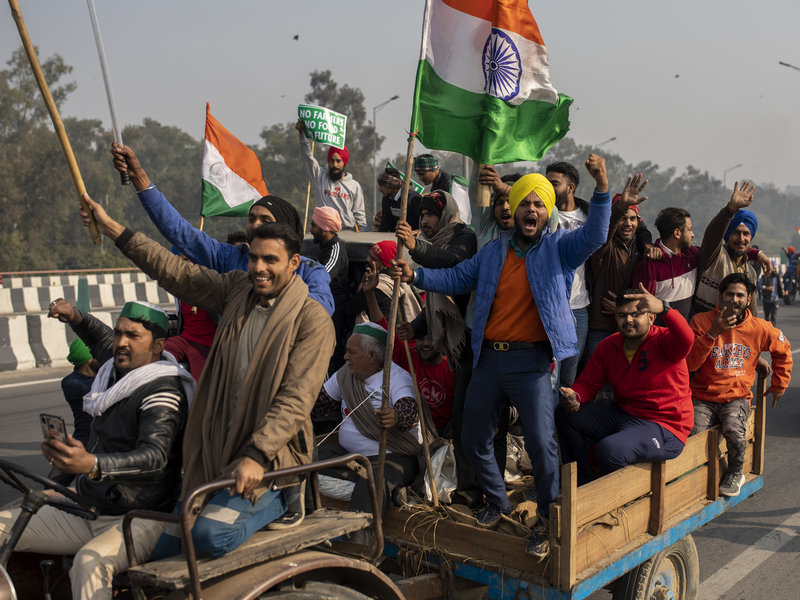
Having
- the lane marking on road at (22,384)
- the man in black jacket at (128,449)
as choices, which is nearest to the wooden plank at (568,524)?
the man in black jacket at (128,449)

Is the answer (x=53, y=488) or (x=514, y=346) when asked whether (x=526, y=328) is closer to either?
(x=514, y=346)

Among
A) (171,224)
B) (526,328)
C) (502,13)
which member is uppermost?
(502,13)

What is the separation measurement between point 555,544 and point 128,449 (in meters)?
1.75

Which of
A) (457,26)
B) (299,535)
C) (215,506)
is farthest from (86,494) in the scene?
(457,26)

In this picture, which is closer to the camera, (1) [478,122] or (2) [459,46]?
(2) [459,46]

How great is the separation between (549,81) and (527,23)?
350mm

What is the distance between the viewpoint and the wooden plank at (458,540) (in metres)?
A: 3.71

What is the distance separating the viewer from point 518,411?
4.16m

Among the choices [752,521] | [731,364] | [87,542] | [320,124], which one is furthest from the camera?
[320,124]

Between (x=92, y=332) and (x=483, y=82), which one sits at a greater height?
(x=483, y=82)

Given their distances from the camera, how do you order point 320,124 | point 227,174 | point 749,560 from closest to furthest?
point 749,560 < point 227,174 < point 320,124

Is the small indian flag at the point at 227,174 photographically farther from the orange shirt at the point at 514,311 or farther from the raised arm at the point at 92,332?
the orange shirt at the point at 514,311

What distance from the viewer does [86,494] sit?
10.7 ft

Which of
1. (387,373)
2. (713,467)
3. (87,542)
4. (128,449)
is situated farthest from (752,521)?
(87,542)
